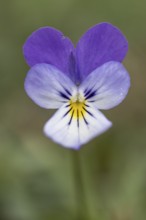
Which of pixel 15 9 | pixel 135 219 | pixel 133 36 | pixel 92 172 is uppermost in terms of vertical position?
pixel 15 9

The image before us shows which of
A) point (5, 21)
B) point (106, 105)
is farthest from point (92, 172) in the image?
point (5, 21)

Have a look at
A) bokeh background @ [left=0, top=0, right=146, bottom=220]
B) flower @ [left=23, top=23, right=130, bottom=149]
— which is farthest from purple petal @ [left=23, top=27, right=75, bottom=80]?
bokeh background @ [left=0, top=0, right=146, bottom=220]

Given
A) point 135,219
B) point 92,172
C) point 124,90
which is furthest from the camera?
point 92,172

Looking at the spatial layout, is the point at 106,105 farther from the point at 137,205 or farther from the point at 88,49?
the point at 137,205

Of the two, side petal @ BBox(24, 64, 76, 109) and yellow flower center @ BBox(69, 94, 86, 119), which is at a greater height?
side petal @ BBox(24, 64, 76, 109)

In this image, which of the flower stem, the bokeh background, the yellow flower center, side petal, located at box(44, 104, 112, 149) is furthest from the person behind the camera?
the bokeh background

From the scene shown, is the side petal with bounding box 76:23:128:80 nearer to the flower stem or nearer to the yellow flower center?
the yellow flower center

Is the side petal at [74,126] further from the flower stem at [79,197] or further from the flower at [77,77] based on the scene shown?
the flower stem at [79,197]
